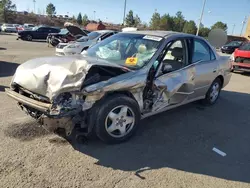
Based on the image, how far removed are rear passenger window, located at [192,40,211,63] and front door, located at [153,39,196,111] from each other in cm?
30

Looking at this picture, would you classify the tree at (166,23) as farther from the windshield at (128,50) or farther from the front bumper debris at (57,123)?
the front bumper debris at (57,123)

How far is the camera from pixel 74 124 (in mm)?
3107

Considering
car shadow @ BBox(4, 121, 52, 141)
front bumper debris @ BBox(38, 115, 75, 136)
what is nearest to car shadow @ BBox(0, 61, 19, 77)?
car shadow @ BBox(4, 121, 52, 141)

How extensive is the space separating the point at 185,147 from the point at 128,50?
6.20ft

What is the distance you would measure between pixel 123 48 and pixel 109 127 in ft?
5.18

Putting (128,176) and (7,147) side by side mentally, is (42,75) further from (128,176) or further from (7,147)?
(128,176)

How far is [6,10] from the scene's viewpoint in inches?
2408

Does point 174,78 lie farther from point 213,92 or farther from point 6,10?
point 6,10

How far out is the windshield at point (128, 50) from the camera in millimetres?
3896

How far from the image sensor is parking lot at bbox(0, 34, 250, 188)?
9.14 feet

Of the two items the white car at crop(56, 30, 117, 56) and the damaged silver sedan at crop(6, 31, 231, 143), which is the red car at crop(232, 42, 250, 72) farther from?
the damaged silver sedan at crop(6, 31, 231, 143)

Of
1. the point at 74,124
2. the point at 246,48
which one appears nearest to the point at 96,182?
the point at 74,124

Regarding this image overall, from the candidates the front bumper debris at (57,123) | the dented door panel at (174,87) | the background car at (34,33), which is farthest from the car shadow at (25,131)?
the background car at (34,33)

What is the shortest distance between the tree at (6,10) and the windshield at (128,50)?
6478cm
